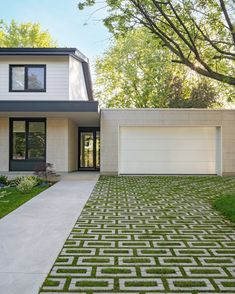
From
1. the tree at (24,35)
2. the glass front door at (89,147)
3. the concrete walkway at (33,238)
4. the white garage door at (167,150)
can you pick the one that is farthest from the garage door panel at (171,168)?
the tree at (24,35)

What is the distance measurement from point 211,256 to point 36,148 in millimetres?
11167

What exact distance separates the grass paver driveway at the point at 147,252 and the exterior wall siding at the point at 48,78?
8.05 meters

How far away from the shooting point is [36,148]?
13.6 m

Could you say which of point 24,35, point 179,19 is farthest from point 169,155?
point 24,35

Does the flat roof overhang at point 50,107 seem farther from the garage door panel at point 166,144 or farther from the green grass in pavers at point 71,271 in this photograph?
the green grass in pavers at point 71,271

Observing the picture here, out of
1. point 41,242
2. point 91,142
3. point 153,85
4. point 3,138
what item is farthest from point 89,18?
point 153,85

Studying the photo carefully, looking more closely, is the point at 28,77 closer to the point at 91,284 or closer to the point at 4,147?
the point at 4,147

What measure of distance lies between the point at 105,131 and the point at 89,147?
11.5 feet

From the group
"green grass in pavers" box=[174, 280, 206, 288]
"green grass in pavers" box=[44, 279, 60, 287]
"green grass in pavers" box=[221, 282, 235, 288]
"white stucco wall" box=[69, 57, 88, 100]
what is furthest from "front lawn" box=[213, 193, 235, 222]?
"white stucco wall" box=[69, 57, 88, 100]

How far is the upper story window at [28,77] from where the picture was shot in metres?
13.7

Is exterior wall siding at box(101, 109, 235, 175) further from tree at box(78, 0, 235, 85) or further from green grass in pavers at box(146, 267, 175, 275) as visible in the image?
green grass in pavers at box(146, 267, 175, 275)

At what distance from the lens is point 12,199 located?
25.8 feet

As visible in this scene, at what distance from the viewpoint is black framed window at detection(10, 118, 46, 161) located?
13625 millimetres

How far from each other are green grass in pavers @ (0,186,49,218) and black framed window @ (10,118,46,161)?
12.6 ft
